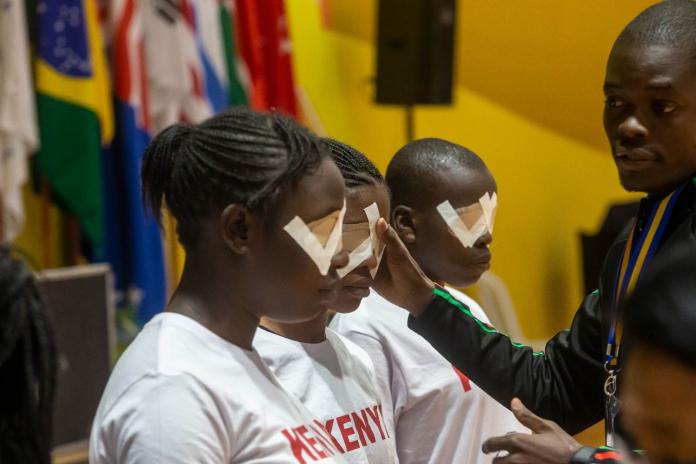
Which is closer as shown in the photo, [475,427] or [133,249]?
[475,427]

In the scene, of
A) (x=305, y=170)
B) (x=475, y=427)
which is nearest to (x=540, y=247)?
(x=475, y=427)

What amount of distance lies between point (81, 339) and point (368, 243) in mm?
2295

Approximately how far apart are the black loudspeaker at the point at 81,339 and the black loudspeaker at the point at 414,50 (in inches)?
79.8

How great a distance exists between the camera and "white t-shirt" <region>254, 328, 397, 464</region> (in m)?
1.68

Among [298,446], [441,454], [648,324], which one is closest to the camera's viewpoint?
[648,324]

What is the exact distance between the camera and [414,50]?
17.6 ft

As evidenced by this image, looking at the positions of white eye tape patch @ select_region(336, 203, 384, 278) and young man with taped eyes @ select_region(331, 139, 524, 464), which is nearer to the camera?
white eye tape patch @ select_region(336, 203, 384, 278)

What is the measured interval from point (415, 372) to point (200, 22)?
2.85m

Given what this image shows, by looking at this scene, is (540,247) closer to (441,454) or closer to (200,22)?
(200,22)

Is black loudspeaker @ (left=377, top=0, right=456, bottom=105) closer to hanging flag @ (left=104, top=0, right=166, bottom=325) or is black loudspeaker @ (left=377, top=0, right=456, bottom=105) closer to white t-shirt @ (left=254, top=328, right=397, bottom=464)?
hanging flag @ (left=104, top=0, right=166, bottom=325)

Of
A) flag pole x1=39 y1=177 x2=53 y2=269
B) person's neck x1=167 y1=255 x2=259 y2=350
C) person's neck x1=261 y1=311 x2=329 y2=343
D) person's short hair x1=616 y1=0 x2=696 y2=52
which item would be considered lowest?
flag pole x1=39 y1=177 x2=53 y2=269

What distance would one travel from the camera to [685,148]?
172cm

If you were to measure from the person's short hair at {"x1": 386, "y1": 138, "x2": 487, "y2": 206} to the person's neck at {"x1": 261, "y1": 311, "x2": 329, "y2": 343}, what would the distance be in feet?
1.67

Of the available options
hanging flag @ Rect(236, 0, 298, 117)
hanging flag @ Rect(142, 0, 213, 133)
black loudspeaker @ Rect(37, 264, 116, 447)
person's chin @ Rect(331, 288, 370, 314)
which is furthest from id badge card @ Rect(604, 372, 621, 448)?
hanging flag @ Rect(236, 0, 298, 117)
